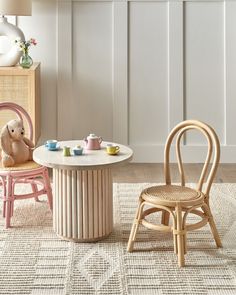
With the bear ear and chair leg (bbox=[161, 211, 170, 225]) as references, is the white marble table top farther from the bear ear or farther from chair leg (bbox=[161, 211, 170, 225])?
chair leg (bbox=[161, 211, 170, 225])

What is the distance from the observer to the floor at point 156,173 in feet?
16.0

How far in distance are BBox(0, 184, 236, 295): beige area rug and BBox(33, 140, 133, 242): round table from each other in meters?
0.07

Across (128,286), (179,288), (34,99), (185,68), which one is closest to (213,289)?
(179,288)

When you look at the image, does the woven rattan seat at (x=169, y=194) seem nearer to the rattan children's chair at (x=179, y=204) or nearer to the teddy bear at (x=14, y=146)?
the rattan children's chair at (x=179, y=204)

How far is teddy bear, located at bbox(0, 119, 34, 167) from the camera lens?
148 inches

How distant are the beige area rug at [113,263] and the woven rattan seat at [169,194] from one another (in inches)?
11.7

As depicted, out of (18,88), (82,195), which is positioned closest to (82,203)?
(82,195)

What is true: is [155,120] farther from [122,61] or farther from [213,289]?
[213,289]

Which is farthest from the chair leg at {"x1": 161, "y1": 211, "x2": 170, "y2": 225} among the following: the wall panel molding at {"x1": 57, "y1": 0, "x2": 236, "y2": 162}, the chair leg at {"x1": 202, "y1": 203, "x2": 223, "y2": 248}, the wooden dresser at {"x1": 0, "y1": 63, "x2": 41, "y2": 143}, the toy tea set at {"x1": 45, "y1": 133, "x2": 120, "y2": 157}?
the wall panel molding at {"x1": 57, "y1": 0, "x2": 236, "y2": 162}

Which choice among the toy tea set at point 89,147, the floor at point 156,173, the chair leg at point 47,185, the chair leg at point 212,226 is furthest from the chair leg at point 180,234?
the floor at point 156,173

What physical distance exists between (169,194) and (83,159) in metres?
0.49

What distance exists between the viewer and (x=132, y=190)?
4.51 m

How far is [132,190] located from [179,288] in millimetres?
1737

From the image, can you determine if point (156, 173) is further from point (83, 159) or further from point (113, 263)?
point (113, 263)
